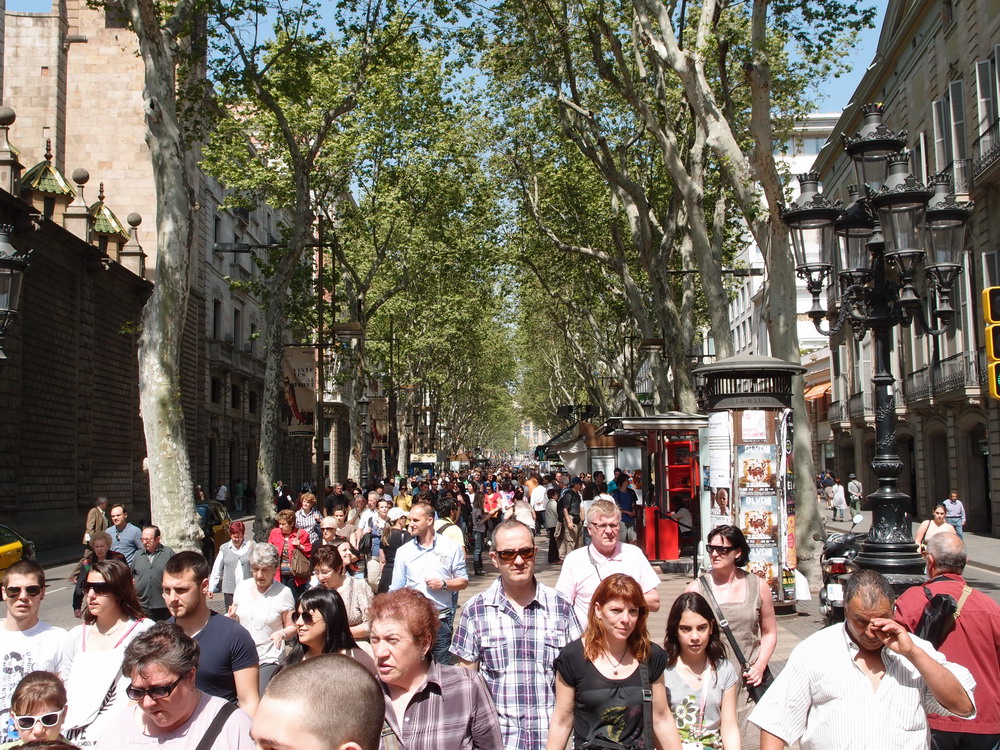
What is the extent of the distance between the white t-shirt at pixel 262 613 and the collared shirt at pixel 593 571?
5.77 feet

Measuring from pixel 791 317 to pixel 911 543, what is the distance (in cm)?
642

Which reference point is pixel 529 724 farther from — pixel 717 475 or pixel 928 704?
pixel 717 475

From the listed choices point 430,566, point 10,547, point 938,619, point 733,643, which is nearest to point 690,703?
point 733,643

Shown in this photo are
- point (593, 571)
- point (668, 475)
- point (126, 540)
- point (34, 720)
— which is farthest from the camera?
point (668, 475)

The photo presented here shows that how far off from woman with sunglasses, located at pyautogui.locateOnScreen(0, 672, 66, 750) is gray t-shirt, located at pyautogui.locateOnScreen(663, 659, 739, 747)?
2436 millimetres

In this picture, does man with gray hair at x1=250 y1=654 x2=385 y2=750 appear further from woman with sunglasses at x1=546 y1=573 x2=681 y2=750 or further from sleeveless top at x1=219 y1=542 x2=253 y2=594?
sleeveless top at x1=219 y1=542 x2=253 y2=594

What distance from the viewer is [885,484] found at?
805cm

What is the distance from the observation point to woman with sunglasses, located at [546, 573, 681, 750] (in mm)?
4055

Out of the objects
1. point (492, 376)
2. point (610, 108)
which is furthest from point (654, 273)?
point (492, 376)

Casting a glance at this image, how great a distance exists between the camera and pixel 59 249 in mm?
27391

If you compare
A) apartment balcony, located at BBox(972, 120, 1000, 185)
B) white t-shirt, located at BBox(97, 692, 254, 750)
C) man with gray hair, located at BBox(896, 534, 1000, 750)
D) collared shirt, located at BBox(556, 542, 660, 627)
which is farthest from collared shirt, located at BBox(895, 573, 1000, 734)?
apartment balcony, located at BBox(972, 120, 1000, 185)

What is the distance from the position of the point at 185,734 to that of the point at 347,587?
9.71 feet

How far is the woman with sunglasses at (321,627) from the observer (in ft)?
16.0

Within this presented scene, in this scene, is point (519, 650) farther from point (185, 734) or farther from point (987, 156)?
point (987, 156)
